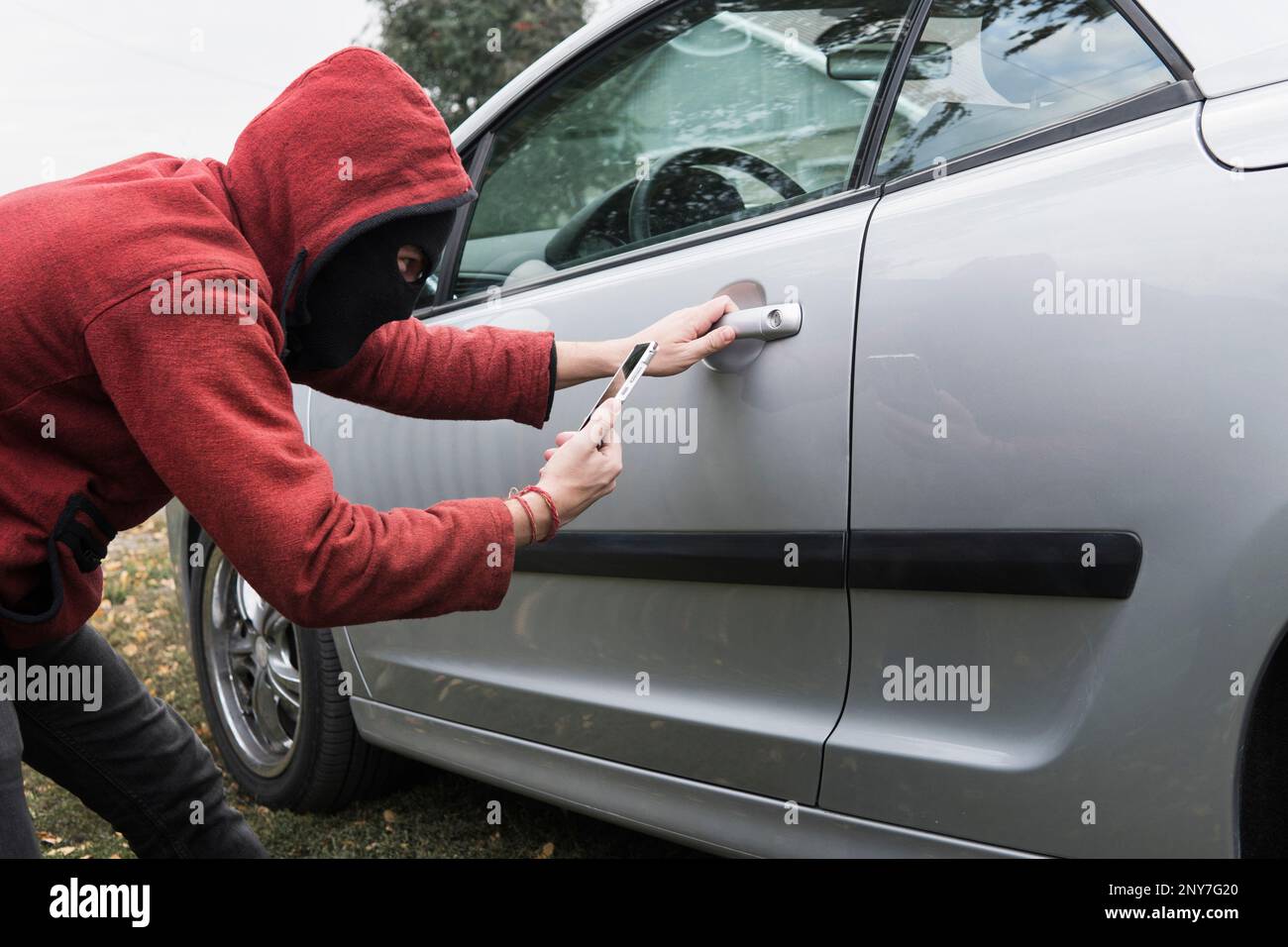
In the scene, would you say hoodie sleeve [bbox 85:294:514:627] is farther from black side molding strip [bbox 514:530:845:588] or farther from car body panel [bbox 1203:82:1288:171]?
car body panel [bbox 1203:82:1288:171]

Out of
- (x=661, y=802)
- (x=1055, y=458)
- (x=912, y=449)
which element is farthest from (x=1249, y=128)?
(x=661, y=802)

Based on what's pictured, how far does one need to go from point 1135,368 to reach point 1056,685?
0.41 m

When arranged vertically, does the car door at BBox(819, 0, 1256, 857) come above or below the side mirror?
below

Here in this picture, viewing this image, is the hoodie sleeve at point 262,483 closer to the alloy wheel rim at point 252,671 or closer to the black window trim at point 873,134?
the black window trim at point 873,134

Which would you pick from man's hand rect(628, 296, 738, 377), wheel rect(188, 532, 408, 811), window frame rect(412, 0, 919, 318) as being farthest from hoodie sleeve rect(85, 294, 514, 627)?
wheel rect(188, 532, 408, 811)

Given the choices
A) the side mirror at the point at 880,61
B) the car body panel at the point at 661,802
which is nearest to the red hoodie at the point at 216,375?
the car body panel at the point at 661,802

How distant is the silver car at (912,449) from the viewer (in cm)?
140

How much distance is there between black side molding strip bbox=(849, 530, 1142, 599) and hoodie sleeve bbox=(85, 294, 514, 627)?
1.70 feet

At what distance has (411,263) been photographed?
5.34 ft

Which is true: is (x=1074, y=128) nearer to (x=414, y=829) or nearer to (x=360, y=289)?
(x=360, y=289)

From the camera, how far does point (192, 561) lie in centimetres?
318

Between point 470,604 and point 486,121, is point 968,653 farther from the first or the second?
point 486,121

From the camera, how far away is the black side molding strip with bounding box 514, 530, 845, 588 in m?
1.75
